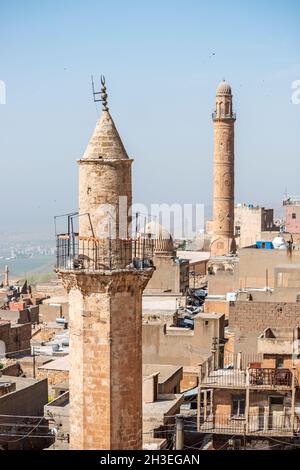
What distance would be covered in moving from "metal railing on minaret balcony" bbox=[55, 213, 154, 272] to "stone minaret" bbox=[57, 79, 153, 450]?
1cm

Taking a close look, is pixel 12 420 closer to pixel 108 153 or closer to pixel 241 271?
pixel 108 153

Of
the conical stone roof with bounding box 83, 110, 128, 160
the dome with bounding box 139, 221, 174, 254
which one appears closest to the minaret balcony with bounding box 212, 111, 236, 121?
the dome with bounding box 139, 221, 174, 254

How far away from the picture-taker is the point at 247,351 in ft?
69.6

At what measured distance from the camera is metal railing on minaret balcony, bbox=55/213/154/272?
11.2m

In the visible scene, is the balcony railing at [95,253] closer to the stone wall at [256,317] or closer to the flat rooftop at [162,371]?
the flat rooftop at [162,371]

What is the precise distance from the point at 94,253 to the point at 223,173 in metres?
34.6

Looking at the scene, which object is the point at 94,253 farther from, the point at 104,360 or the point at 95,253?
the point at 104,360

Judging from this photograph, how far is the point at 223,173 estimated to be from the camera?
1789 inches

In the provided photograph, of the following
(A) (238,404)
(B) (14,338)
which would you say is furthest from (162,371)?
(B) (14,338)

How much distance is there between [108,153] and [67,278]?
1.74 meters

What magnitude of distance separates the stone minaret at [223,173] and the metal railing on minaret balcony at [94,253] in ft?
110

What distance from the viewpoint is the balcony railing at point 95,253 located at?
11.2 meters

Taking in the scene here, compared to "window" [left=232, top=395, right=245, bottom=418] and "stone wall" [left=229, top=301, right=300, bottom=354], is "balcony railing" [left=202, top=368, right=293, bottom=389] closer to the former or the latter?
"window" [left=232, top=395, right=245, bottom=418]
